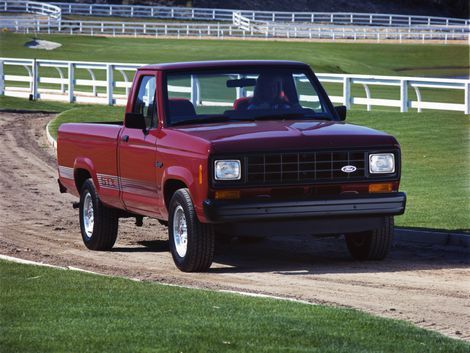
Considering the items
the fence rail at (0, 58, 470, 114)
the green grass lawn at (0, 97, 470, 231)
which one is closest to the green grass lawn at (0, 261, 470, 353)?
the green grass lawn at (0, 97, 470, 231)

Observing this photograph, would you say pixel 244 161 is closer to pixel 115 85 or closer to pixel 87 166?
pixel 87 166

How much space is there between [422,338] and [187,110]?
5.07m

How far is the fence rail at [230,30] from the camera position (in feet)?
266

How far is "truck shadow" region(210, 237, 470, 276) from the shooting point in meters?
11.9

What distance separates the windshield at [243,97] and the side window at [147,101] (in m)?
0.24

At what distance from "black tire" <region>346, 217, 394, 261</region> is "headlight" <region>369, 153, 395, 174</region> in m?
0.61

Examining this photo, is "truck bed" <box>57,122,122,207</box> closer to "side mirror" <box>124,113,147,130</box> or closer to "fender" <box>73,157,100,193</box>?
"fender" <box>73,157,100,193</box>

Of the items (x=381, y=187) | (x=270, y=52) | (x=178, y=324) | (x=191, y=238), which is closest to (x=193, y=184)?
(x=191, y=238)

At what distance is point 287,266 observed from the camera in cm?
1221

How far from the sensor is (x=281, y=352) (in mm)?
7266

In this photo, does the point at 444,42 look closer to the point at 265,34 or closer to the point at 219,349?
the point at 265,34

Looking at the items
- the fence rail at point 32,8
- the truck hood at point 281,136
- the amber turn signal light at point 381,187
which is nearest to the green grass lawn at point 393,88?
the amber turn signal light at point 381,187

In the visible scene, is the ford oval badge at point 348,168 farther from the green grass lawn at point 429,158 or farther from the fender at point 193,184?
the green grass lawn at point 429,158

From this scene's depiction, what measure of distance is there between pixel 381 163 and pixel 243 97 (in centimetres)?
172
